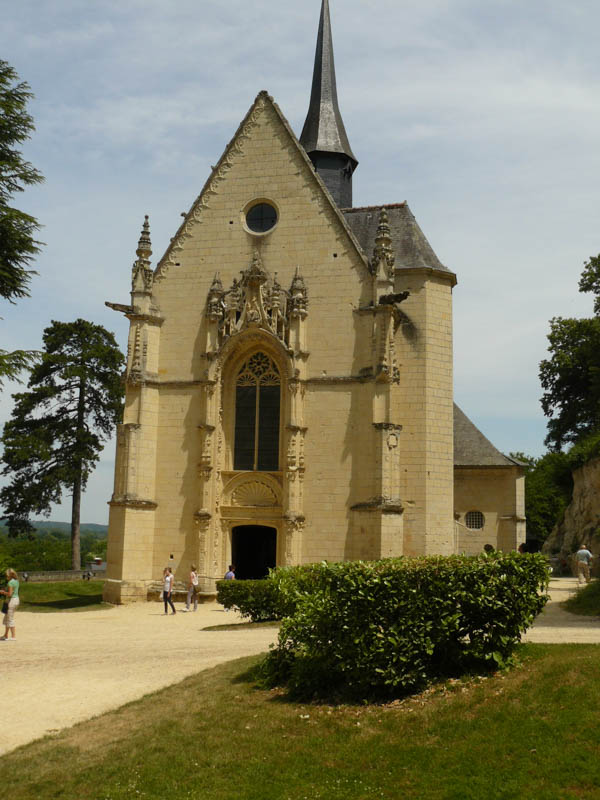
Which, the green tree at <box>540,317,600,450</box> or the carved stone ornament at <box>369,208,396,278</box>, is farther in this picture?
the green tree at <box>540,317,600,450</box>

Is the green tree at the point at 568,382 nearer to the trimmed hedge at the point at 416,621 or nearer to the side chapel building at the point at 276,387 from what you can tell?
the side chapel building at the point at 276,387

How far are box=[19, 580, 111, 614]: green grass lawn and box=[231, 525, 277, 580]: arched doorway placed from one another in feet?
14.4

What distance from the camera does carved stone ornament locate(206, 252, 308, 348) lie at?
25.8 m

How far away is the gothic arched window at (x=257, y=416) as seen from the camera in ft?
85.1

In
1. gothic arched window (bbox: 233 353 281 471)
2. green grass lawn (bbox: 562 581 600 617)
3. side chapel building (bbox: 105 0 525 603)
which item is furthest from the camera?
gothic arched window (bbox: 233 353 281 471)

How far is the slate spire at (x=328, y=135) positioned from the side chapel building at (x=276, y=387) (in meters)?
5.50

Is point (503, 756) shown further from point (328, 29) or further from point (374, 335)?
point (328, 29)

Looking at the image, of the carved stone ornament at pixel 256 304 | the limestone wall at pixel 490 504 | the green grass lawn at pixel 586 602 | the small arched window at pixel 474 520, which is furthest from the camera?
the small arched window at pixel 474 520

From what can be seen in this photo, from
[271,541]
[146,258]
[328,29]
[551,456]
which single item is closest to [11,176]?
[146,258]

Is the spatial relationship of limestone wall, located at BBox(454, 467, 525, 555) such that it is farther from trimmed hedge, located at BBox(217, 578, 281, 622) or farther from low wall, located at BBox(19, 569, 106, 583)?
low wall, located at BBox(19, 569, 106, 583)

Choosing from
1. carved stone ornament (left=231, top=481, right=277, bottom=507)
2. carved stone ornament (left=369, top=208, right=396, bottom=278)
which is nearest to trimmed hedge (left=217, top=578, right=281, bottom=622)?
carved stone ornament (left=231, top=481, right=277, bottom=507)

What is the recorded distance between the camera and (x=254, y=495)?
25.8m

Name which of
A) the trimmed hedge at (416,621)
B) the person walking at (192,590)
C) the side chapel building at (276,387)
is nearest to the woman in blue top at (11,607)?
the person walking at (192,590)

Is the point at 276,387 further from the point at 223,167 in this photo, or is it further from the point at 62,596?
the point at 62,596
